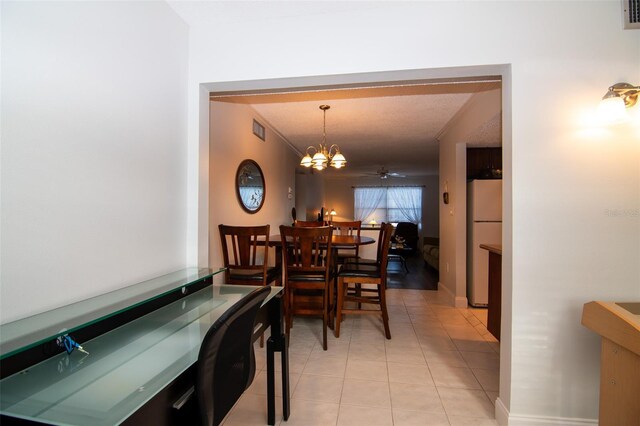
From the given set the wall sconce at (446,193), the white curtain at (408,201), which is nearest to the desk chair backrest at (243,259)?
the wall sconce at (446,193)

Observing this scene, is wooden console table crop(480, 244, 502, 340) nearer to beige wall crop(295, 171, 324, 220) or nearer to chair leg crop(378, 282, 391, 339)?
chair leg crop(378, 282, 391, 339)

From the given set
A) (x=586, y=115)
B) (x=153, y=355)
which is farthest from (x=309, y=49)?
(x=153, y=355)

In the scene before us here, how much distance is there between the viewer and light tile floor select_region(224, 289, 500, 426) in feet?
5.43

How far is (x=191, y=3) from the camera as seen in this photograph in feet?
5.18

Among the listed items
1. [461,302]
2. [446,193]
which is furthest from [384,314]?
[446,193]

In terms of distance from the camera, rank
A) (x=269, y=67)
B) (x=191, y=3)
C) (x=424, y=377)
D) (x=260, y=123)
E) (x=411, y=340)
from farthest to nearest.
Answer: (x=260, y=123) < (x=411, y=340) < (x=424, y=377) < (x=269, y=67) < (x=191, y=3)

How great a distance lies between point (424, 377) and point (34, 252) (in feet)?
7.48

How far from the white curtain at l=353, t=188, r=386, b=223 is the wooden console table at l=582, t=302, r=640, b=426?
8083 millimetres

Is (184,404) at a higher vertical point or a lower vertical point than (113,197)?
lower

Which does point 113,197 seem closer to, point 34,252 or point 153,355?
point 34,252

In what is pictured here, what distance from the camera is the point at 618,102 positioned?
1.33 meters

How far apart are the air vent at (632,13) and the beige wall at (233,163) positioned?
9.09 feet

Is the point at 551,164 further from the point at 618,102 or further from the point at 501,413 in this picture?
the point at 501,413

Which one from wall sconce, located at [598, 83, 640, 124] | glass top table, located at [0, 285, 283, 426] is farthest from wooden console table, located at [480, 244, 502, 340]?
glass top table, located at [0, 285, 283, 426]
